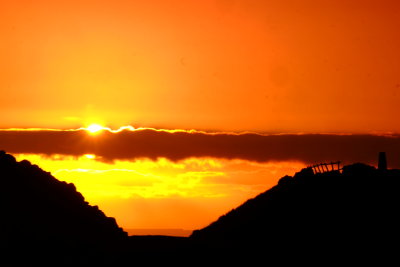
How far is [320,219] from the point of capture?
56.7m

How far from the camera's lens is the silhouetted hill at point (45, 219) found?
63.7 m

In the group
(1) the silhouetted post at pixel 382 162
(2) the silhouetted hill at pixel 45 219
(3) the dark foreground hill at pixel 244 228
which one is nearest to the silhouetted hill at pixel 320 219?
(3) the dark foreground hill at pixel 244 228

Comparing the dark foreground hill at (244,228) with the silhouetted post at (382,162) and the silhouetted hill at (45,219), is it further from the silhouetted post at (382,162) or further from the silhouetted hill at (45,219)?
the silhouetted post at (382,162)

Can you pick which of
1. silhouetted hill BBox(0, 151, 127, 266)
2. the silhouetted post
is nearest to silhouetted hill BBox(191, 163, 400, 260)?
the silhouetted post

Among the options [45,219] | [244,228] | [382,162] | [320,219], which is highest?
[382,162]

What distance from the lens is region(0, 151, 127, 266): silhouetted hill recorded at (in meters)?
63.7

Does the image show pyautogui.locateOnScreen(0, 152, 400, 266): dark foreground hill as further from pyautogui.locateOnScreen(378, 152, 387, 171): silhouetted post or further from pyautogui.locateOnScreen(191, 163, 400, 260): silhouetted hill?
pyautogui.locateOnScreen(378, 152, 387, 171): silhouetted post

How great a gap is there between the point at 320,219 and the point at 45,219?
27.9m

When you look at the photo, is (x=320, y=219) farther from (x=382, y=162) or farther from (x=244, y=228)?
(x=382, y=162)

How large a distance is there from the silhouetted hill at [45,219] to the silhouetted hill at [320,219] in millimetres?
11764

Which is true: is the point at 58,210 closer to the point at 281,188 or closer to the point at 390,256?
the point at 281,188

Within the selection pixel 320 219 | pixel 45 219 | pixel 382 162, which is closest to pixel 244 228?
pixel 320 219

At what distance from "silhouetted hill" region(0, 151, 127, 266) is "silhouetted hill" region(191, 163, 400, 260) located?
1176cm

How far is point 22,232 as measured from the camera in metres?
65.0
